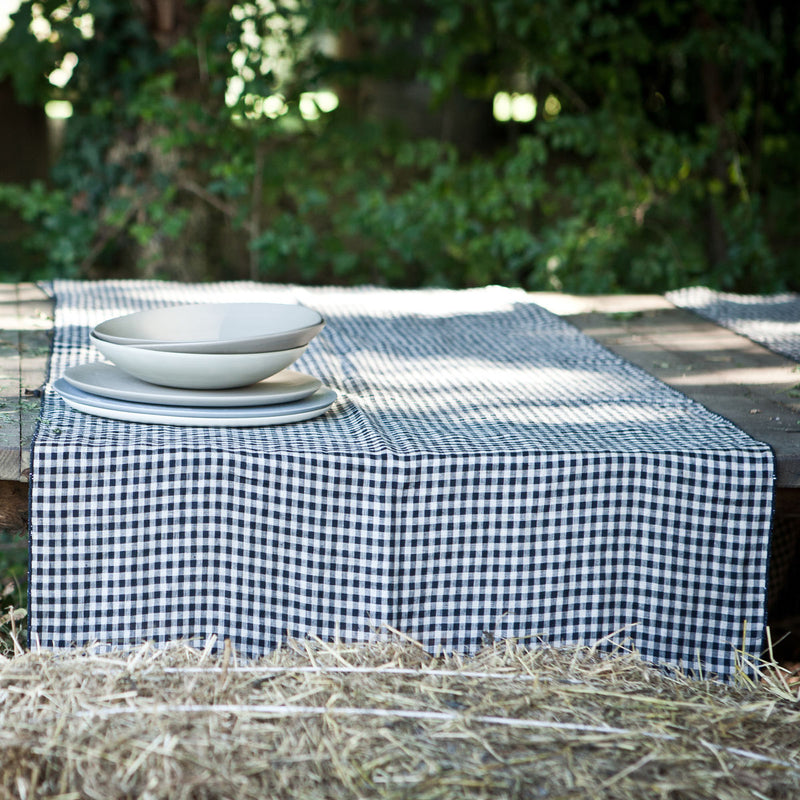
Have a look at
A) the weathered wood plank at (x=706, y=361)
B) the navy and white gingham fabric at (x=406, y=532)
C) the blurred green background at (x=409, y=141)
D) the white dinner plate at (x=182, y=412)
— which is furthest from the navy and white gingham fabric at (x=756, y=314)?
the blurred green background at (x=409, y=141)

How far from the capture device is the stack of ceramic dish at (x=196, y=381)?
1.12 m

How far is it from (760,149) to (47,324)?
3.59 metres

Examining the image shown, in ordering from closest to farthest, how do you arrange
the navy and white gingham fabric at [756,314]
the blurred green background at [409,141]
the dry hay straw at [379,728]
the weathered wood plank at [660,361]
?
the dry hay straw at [379,728], the weathered wood plank at [660,361], the navy and white gingham fabric at [756,314], the blurred green background at [409,141]

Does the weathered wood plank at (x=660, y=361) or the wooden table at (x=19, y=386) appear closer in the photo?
the wooden table at (x=19, y=386)

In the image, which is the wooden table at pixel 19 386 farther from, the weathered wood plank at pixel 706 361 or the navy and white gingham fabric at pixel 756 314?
the navy and white gingham fabric at pixel 756 314

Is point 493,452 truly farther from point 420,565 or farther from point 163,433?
point 163,433

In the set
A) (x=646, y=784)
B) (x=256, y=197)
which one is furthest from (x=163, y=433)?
(x=256, y=197)

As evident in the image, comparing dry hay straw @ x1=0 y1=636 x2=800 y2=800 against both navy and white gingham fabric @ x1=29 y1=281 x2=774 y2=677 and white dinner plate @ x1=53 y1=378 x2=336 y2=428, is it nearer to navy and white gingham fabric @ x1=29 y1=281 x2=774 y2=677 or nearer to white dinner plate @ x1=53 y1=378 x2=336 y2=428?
navy and white gingham fabric @ x1=29 y1=281 x2=774 y2=677

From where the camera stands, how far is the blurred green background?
372cm

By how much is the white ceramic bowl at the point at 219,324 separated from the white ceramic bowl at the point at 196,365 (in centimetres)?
1

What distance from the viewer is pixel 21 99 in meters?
3.77

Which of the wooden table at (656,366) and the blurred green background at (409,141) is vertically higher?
the blurred green background at (409,141)

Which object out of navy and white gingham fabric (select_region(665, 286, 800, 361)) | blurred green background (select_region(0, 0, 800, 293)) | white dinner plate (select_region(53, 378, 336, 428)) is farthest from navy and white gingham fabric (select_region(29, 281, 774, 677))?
blurred green background (select_region(0, 0, 800, 293))

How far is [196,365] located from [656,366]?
0.81 m
